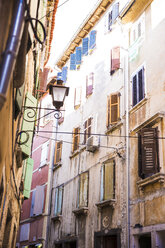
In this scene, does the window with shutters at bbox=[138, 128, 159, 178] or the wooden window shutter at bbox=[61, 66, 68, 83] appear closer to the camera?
the window with shutters at bbox=[138, 128, 159, 178]

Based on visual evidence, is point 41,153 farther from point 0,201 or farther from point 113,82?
point 0,201

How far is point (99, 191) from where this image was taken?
44.5 ft

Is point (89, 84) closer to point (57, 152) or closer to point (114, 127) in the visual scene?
Answer: point (114, 127)

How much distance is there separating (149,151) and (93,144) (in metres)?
4.58

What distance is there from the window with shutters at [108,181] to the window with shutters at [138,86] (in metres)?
2.79

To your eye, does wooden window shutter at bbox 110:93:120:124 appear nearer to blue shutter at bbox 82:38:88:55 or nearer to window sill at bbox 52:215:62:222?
blue shutter at bbox 82:38:88:55

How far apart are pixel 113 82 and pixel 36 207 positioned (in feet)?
33.6

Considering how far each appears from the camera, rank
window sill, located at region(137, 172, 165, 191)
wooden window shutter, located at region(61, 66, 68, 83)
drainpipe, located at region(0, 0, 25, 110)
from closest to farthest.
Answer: drainpipe, located at region(0, 0, 25, 110) → window sill, located at region(137, 172, 165, 191) → wooden window shutter, located at region(61, 66, 68, 83)


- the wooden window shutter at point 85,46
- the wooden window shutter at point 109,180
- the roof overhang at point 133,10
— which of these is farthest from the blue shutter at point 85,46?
the wooden window shutter at point 109,180

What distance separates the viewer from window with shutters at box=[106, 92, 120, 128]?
1379cm

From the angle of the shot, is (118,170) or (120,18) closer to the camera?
(118,170)

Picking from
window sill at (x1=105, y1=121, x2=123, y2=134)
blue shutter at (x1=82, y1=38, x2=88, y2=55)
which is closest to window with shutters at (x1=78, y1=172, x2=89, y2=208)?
window sill at (x1=105, y1=121, x2=123, y2=134)

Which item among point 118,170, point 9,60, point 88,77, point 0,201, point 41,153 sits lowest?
point 0,201

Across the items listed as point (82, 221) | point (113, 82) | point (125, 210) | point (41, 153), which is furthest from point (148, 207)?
point (41, 153)
